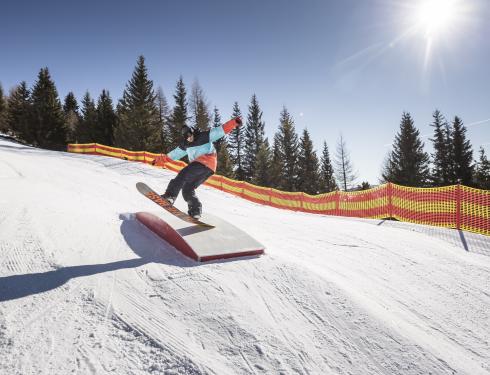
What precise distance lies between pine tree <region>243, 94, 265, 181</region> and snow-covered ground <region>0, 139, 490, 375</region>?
131 ft

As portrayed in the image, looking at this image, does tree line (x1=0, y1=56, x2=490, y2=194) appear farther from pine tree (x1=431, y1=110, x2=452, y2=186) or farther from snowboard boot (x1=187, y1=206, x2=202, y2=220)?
snowboard boot (x1=187, y1=206, x2=202, y2=220)

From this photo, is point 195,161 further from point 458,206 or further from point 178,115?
point 178,115

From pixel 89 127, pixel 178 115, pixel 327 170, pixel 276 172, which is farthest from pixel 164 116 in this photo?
pixel 327 170

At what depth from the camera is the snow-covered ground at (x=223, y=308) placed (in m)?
1.88

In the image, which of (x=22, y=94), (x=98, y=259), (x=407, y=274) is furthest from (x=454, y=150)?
(x=22, y=94)

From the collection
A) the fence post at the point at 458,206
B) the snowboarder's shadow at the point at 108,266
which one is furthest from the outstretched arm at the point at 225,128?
the fence post at the point at 458,206

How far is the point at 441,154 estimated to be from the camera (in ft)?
123

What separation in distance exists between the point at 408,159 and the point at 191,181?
3752 cm

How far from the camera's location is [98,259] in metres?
3.29

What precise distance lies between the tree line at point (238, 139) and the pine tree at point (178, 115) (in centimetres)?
13

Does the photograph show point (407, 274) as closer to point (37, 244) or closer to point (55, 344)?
point (55, 344)

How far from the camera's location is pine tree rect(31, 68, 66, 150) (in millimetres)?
36938

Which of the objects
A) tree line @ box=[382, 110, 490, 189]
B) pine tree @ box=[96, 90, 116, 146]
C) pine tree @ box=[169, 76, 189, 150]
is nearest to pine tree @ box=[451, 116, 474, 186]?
tree line @ box=[382, 110, 490, 189]

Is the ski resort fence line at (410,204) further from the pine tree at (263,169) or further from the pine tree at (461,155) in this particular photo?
the pine tree at (461,155)
